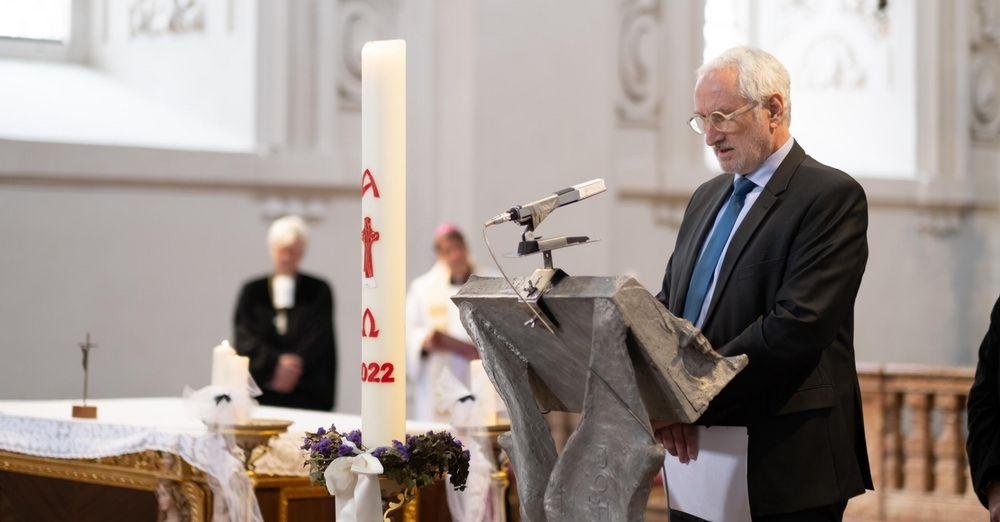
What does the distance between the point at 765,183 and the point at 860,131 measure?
9.21 metres

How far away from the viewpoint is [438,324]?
334 inches

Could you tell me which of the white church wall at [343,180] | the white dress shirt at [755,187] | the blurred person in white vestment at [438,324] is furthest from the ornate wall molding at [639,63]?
the white dress shirt at [755,187]

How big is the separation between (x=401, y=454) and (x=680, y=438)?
585 mm

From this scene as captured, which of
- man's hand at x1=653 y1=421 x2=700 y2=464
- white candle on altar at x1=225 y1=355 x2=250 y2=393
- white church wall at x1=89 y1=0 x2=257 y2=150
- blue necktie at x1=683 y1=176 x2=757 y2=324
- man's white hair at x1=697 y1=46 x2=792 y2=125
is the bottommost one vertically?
man's hand at x1=653 y1=421 x2=700 y2=464

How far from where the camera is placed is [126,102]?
943 centimetres

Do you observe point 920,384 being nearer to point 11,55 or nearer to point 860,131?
point 860,131

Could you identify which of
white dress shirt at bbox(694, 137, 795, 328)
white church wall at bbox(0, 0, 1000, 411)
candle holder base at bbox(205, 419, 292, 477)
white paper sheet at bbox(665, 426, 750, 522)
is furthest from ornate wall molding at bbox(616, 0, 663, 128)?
white paper sheet at bbox(665, 426, 750, 522)

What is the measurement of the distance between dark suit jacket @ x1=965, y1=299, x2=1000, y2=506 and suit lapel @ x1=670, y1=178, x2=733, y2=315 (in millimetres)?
668

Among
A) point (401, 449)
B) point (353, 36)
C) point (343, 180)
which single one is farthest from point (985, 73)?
point (401, 449)

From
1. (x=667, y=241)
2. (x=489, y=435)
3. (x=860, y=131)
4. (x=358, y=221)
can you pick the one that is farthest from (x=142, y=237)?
(x=860, y=131)

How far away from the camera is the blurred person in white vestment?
8.15 metres

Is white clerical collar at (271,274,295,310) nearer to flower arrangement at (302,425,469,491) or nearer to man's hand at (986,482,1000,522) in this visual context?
flower arrangement at (302,425,469,491)

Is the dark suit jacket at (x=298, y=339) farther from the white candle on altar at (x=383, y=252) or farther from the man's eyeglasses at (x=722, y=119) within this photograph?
the man's eyeglasses at (x=722, y=119)

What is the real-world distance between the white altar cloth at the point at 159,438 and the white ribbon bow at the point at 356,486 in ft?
2.33
